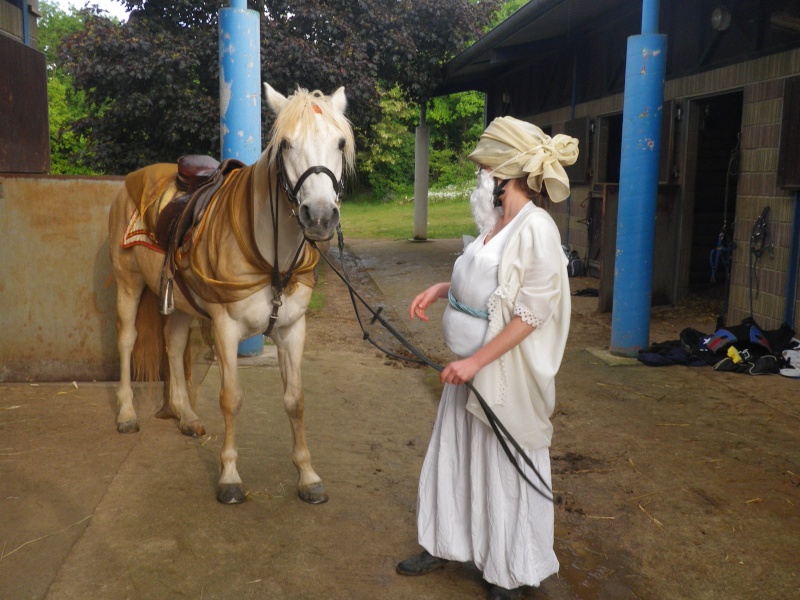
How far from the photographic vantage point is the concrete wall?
509 centimetres

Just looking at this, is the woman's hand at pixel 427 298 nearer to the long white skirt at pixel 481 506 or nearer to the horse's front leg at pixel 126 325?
the long white skirt at pixel 481 506

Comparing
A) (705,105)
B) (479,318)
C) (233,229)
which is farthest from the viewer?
(705,105)

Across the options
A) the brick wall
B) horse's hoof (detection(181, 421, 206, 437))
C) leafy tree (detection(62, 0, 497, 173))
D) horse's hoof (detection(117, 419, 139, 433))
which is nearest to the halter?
horse's hoof (detection(181, 421, 206, 437))

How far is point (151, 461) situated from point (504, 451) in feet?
7.12

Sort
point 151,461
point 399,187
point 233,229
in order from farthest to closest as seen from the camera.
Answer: point 399,187, point 151,461, point 233,229

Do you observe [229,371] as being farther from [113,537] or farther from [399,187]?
[399,187]

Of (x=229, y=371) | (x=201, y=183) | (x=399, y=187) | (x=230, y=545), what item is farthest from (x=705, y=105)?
(x=399, y=187)

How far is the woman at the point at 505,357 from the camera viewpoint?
2.43m

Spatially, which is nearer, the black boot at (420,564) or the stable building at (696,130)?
the black boot at (420,564)

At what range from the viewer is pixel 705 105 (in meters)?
8.09

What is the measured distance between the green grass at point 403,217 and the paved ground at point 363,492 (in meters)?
7.97

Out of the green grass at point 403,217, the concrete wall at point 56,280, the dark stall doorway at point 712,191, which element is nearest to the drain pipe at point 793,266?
the dark stall doorway at point 712,191

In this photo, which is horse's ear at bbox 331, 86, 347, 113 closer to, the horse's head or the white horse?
the white horse

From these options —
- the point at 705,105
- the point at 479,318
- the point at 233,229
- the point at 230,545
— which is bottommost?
the point at 230,545
